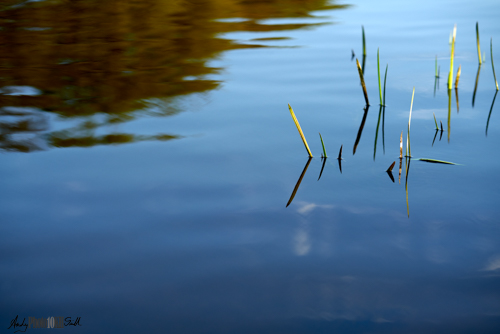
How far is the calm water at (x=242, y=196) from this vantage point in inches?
49.5

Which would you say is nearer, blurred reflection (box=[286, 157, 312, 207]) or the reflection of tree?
blurred reflection (box=[286, 157, 312, 207])

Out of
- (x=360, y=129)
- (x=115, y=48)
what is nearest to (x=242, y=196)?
(x=360, y=129)

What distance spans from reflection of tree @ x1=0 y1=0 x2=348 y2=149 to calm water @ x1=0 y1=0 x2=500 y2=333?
0.03m

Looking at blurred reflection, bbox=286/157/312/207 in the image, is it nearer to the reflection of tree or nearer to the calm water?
the calm water

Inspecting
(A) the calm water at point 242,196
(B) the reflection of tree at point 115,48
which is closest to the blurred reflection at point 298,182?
(A) the calm water at point 242,196

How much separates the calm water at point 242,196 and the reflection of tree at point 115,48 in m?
0.03

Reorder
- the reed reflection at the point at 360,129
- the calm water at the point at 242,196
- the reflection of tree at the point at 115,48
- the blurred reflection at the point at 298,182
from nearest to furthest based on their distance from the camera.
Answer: the calm water at the point at 242,196, the blurred reflection at the point at 298,182, the reed reflection at the point at 360,129, the reflection of tree at the point at 115,48

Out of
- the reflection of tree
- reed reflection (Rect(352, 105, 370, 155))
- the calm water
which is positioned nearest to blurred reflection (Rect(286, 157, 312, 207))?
the calm water

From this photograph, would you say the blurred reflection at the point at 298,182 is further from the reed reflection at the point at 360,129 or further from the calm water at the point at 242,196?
the reed reflection at the point at 360,129

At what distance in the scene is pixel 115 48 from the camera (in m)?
3.74

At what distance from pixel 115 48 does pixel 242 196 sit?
97.8 inches

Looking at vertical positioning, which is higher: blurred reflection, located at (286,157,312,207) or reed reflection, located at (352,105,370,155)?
reed reflection, located at (352,105,370,155)

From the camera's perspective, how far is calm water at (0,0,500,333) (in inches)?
49.5

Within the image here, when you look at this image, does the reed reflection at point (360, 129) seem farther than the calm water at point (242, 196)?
Yes
